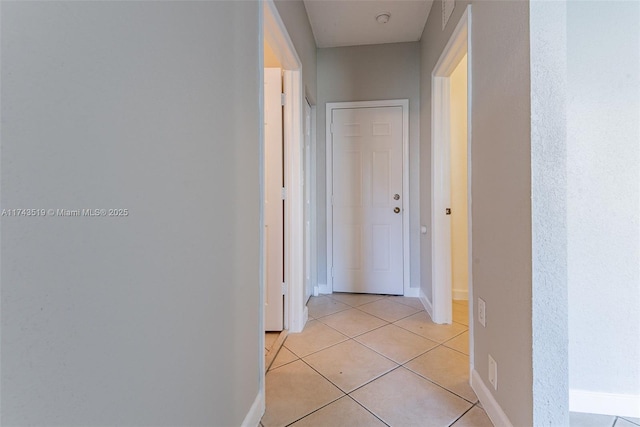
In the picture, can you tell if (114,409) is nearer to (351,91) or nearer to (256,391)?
(256,391)

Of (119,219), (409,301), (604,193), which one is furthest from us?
(409,301)

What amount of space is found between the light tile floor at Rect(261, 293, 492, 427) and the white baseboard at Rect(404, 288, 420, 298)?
447mm

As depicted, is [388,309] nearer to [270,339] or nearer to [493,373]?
[270,339]

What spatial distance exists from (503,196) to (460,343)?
1325mm

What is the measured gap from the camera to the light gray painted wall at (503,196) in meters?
1.11

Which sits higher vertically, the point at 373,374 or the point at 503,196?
the point at 503,196

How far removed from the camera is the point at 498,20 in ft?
4.28

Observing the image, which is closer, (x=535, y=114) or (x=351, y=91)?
(x=535, y=114)

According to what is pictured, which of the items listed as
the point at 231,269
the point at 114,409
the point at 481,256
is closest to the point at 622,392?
the point at 481,256

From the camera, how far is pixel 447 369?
1.79 m

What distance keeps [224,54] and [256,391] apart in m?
1.42

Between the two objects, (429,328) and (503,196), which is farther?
(429,328)

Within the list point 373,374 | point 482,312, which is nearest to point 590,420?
point 482,312

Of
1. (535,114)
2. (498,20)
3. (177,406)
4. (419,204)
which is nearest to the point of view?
(177,406)
